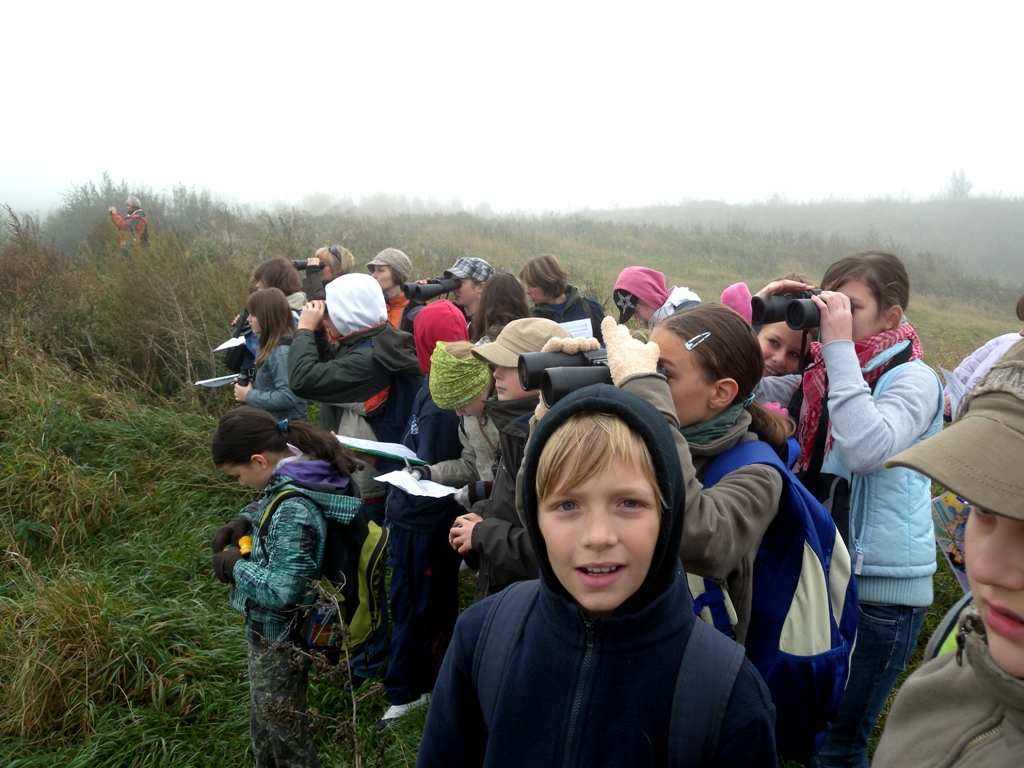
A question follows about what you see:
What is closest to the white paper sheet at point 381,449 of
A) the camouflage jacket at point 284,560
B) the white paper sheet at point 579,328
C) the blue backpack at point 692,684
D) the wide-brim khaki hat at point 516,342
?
the camouflage jacket at point 284,560

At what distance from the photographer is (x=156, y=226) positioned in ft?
30.1

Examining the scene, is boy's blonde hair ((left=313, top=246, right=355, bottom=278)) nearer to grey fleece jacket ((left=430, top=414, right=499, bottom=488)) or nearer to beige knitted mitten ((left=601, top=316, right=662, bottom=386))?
grey fleece jacket ((left=430, top=414, right=499, bottom=488))

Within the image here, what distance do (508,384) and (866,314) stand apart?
3.67ft

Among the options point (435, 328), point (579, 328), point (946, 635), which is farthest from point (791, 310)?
point (435, 328)

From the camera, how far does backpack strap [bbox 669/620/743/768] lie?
1.04m

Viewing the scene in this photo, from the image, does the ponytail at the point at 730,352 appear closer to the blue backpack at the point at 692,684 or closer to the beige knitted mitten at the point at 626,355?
the beige knitted mitten at the point at 626,355

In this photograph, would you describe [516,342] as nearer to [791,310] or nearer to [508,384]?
[508,384]

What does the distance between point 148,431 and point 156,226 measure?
17.5ft

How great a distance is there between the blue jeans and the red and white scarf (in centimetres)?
48

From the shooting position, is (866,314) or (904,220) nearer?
(866,314)

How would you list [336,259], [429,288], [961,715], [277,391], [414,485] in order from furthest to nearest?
[336,259] → [429,288] → [277,391] → [414,485] → [961,715]

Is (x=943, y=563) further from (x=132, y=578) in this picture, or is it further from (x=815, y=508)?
(x=132, y=578)

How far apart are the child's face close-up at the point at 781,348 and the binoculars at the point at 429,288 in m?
2.25

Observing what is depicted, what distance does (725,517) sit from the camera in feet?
4.55
